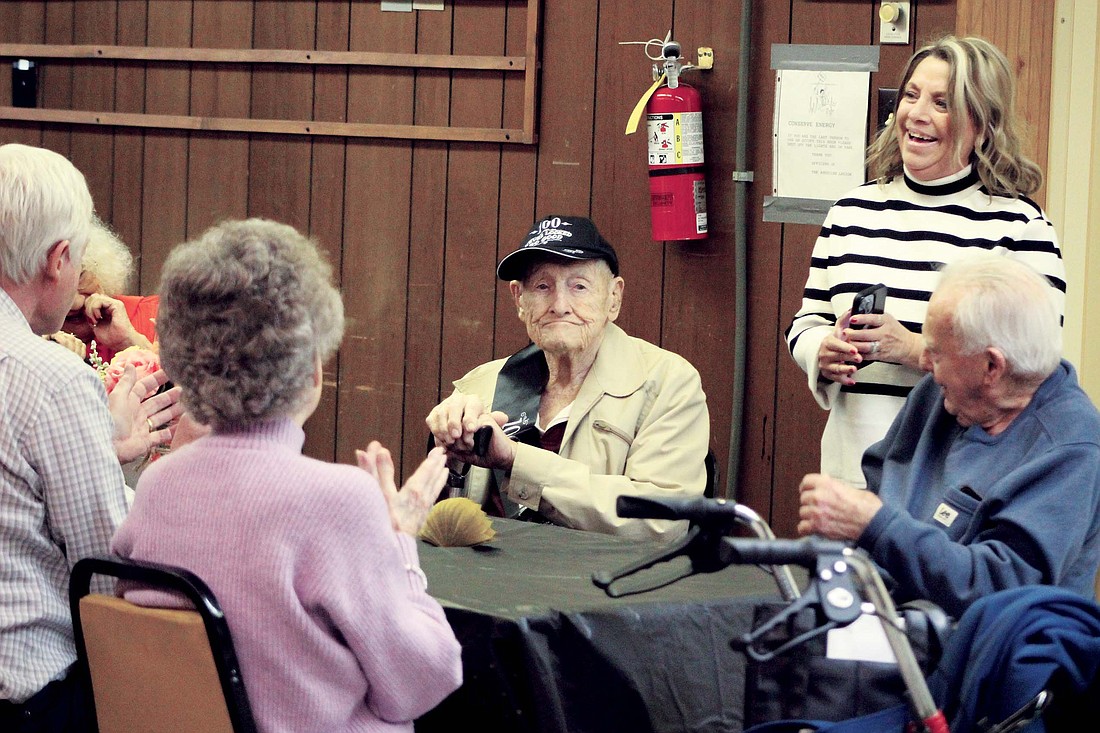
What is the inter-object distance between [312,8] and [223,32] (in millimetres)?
323

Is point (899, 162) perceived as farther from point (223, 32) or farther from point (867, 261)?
point (223, 32)

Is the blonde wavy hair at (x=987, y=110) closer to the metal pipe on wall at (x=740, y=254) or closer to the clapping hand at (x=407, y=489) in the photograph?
the metal pipe on wall at (x=740, y=254)

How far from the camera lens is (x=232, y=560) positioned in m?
1.38

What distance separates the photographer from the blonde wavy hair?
2.41 m

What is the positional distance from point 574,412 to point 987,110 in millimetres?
1024

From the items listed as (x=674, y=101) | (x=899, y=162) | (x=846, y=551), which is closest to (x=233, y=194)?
(x=674, y=101)

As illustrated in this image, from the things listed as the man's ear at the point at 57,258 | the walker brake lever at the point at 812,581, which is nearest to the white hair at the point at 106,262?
the man's ear at the point at 57,258

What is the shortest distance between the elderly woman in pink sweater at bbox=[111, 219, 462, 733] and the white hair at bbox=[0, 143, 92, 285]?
344 millimetres

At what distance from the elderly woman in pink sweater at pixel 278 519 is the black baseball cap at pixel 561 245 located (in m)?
1.15

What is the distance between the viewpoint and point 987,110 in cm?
243

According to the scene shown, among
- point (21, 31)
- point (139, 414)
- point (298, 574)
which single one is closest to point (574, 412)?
point (139, 414)

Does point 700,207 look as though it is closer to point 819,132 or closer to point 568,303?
point 819,132

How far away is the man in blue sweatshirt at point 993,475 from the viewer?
1641mm

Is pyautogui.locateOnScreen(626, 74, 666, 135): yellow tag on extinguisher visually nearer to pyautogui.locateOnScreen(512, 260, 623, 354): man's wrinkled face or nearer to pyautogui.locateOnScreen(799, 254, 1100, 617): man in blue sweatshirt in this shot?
pyautogui.locateOnScreen(512, 260, 623, 354): man's wrinkled face
